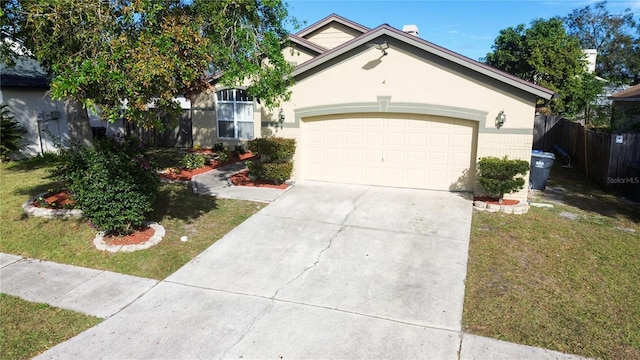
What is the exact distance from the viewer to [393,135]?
12.5 metres

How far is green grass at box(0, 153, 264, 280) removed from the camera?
7.89m

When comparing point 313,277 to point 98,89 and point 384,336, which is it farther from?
point 98,89

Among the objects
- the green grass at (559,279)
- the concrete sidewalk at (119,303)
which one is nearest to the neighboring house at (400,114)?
the green grass at (559,279)

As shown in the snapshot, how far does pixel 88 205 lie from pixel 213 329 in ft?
13.5

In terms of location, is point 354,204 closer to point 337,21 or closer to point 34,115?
point 337,21

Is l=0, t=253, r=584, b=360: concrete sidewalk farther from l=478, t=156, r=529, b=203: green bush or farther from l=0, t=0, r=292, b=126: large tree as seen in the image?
l=478, t=156, r=529, b=203: green bush

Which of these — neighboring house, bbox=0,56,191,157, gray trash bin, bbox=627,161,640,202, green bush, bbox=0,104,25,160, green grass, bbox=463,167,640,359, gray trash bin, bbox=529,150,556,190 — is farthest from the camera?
neighboring house, bbox=0,56,191,157

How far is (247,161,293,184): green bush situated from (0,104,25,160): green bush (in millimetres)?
10098

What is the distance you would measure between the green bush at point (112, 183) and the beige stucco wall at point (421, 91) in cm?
558

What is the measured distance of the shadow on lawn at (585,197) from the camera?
10.8 metres

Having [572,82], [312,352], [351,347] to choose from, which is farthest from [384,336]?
[572,82]

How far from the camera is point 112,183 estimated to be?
26.7 feet

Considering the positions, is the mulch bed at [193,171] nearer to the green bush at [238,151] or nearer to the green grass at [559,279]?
the green bush at [238,151]

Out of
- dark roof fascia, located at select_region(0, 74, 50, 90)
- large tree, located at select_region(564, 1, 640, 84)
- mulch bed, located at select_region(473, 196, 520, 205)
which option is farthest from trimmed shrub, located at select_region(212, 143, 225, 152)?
large tree, located at select_region(564, 1, 640, 84)
